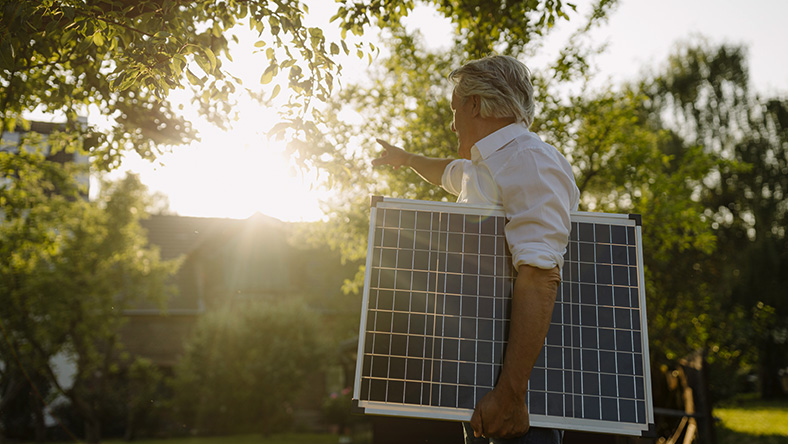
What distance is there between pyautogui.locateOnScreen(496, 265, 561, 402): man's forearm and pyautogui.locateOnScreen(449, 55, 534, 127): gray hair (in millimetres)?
671

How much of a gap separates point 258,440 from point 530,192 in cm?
1938

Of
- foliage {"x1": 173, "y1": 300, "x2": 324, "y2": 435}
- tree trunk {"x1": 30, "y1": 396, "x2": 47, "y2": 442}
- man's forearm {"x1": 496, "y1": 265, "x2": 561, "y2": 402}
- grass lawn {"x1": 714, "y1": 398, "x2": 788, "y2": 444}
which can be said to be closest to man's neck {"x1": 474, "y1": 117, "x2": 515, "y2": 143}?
man's forearm {"x1": 496, "y1": 265, "x2": 561, "y2": 402}

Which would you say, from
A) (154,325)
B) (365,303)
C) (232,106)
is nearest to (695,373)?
(232,106)

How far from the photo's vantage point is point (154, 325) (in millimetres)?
26188

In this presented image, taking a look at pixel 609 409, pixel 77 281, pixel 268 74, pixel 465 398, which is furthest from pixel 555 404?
pixel 77 281

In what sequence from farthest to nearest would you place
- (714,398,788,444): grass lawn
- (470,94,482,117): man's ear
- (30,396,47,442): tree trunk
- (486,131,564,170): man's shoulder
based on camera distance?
(30,396,47,442): tree trunk, (714,398,788,444): grass lawn, (470,94,482,117): man's ear, (486,131,564,170): man's shoulder

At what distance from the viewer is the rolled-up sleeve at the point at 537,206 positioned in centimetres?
200

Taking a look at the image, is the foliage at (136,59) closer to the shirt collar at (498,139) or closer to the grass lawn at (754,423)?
the shirt collar at (498,139)

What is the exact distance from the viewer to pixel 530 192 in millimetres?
2045

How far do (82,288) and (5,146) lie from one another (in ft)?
16.2

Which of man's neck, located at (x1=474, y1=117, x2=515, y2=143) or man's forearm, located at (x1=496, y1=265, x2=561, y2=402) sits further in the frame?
man's neck, located at (x1=474, y1=117, x2=515, y2=143)

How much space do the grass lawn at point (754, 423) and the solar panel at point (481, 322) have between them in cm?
1197

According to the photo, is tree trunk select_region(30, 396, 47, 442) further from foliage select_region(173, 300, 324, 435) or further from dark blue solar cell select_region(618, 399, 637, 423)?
dark blue solar cell select_region(618, 399, 637, 423)

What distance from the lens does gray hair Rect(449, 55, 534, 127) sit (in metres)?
2.31
